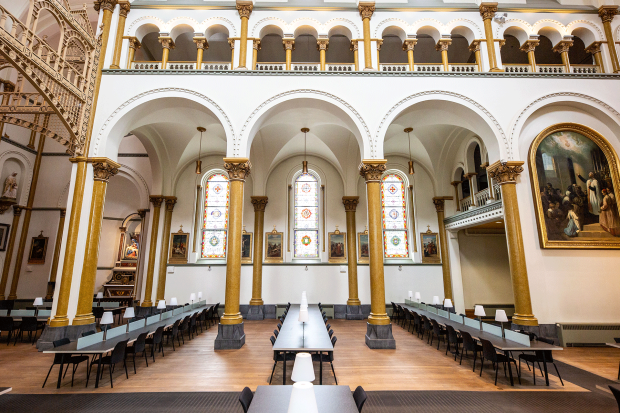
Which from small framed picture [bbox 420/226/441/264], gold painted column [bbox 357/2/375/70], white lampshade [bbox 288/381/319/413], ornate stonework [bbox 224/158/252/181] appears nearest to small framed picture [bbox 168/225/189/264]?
ornate stonework [bbox 224/158/252/181]

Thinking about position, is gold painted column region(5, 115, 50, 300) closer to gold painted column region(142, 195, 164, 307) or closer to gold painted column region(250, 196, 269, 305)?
gold painted column region(142, 195, 164, 307)

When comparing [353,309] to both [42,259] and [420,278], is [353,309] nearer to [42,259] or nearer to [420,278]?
[420,278]

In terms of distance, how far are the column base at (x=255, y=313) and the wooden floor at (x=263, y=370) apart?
3793 mm

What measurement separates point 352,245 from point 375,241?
461cm

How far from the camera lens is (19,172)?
13055 millimetres

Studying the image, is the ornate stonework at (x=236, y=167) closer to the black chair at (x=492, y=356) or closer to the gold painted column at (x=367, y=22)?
the gold painted column at (x=367, y=22)

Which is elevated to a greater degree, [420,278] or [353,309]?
[420,278]

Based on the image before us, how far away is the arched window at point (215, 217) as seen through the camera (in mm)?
13633

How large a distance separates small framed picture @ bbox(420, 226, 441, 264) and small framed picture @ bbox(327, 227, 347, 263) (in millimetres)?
3549

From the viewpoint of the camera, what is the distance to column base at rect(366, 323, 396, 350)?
7754mm

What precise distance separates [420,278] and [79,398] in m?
12.0

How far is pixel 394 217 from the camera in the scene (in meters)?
14.0

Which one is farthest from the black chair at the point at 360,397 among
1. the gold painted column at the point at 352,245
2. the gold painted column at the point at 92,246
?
the gold painted column at the point at 352,245

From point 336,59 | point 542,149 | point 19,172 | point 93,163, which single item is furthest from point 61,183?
point 542,149
